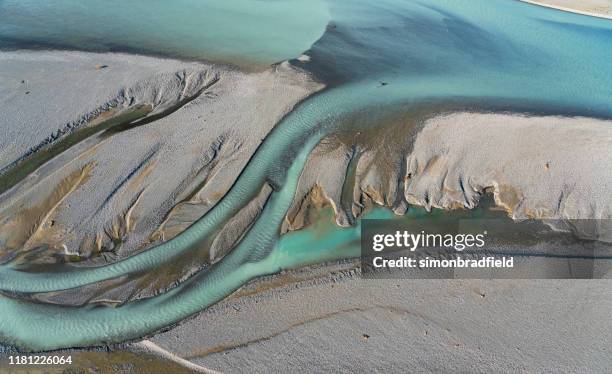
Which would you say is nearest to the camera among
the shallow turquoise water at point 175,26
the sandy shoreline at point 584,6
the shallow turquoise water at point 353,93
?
the shallow turquoise water at point 353,93

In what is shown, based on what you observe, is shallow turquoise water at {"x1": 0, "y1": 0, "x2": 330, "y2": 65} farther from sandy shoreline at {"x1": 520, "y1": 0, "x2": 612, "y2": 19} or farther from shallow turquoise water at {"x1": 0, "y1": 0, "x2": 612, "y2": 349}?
sandy shoreline at {"x1": 520, "y1": 0, "x2": 612, "y2": 19}

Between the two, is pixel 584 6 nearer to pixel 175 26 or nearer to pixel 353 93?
pixel 353 93

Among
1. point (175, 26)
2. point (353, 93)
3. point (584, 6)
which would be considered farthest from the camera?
point (584, 6)

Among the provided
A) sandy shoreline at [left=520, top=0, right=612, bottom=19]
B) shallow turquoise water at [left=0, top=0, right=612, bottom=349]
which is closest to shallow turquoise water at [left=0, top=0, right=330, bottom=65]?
shallow turquoise water at [left=0, top=0, right=612, bottom=349]

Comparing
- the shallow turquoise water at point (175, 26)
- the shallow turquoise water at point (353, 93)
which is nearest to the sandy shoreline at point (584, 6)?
the shallow turquoise water at point (353, 93)

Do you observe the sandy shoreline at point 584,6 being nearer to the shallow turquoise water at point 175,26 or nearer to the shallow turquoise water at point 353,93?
the shallow turquoise water at point 353,93

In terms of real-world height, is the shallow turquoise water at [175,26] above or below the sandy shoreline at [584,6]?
below

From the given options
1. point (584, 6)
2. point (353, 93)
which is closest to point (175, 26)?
point (353, 93)
